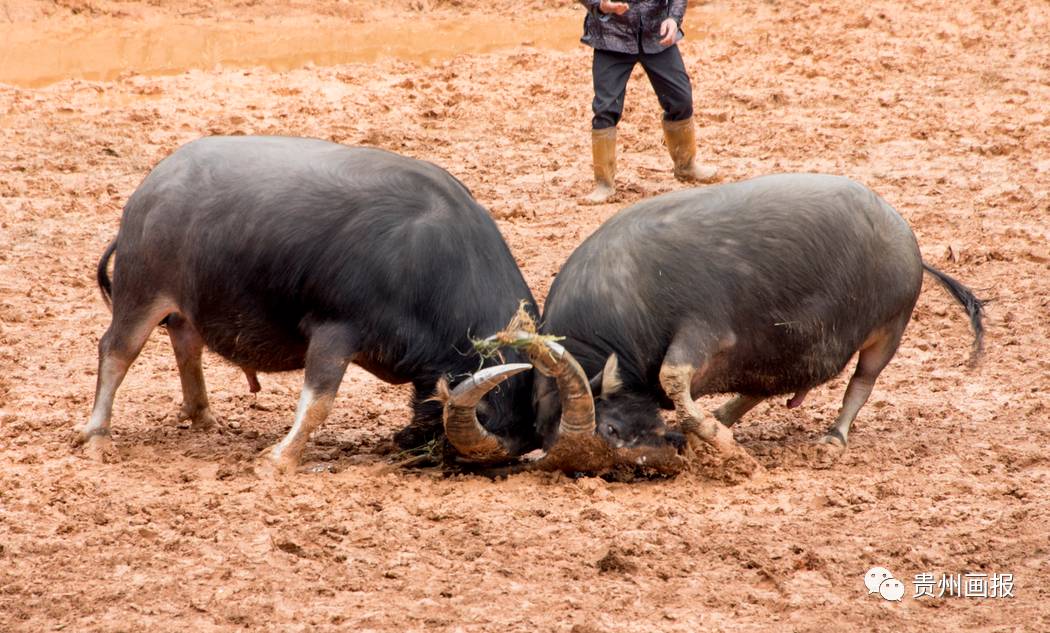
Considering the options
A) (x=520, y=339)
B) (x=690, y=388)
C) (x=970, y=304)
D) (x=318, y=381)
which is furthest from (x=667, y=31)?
(x=520, y=339)

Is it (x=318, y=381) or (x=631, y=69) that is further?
(x=631, y=69)

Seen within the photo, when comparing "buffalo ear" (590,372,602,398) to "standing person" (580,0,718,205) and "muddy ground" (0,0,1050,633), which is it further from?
"standing person" (580,0,718,205)

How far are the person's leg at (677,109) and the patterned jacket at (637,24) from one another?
0.14 meters

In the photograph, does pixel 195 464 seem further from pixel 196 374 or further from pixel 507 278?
pixel 507 278

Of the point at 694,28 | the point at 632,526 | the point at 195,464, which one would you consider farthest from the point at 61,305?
the point at 694,28

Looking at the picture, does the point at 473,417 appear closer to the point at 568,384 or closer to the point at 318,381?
the point at 568,384

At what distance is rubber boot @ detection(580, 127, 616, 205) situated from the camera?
10.4 metres

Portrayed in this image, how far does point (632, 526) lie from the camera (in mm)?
5312

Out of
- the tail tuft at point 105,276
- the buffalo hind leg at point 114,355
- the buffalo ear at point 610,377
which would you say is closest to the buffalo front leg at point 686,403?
the buffalo ear at point 610,377

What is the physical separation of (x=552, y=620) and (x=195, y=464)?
2400 mm

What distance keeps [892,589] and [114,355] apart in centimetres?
364

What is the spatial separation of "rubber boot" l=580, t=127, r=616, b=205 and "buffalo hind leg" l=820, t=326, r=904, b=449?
3874 mm

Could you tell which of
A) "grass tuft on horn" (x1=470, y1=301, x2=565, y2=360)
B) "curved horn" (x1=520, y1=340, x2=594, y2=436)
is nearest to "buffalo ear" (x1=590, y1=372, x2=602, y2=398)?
"curved horn" (x1=520, y1=340, x2=594, y2=436)

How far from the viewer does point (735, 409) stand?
684 centimetres
